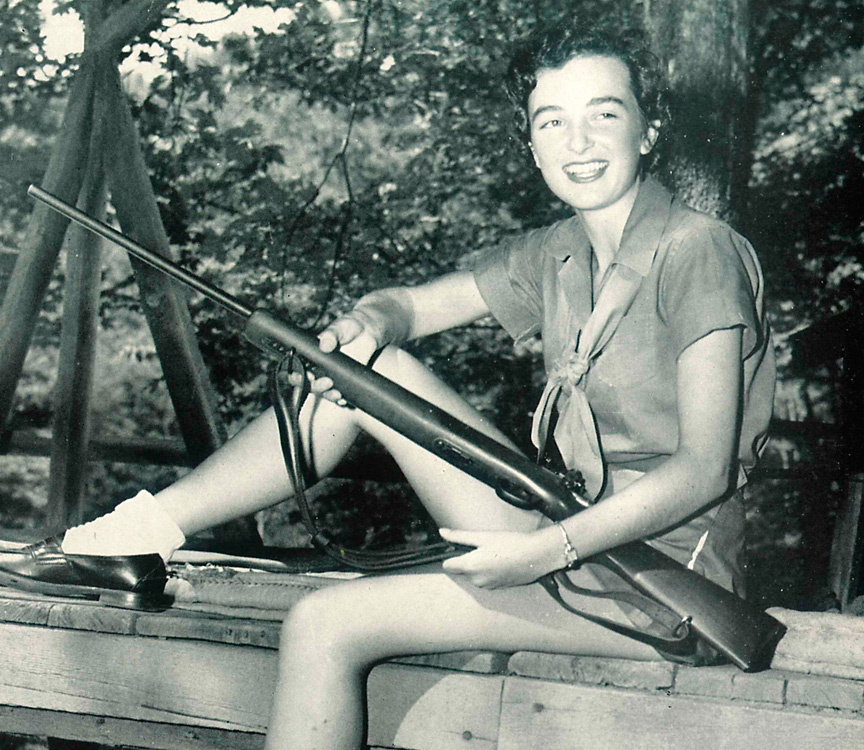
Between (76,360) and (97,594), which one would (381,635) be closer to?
(97,594)

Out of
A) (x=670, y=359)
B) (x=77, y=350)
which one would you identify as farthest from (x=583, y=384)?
(x=77, y=350)

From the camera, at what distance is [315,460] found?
2.26 m

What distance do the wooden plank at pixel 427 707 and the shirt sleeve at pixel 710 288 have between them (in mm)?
724

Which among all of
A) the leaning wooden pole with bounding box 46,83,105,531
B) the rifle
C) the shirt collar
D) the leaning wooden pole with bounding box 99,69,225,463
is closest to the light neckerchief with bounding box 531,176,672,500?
the shirt collar

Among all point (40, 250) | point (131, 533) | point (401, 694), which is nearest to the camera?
point (401, 694)

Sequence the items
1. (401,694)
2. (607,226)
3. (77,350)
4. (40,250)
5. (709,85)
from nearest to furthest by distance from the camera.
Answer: (401,694), (607,226), (709,85), (40,250), (77,350)

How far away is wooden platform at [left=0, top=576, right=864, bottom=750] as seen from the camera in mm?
1739

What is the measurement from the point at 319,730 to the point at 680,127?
2.37m

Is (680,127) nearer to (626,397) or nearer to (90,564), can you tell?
(626,397)

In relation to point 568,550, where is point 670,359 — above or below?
above

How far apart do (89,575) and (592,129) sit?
1383mm

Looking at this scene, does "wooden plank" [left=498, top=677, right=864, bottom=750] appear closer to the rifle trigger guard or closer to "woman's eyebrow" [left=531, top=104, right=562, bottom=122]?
the rifle trigger guard

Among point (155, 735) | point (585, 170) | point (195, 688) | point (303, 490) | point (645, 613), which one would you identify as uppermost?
point (585, 170)

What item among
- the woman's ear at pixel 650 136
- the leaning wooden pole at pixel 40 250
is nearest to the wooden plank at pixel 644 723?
the woman's ear at pixel 650 136
